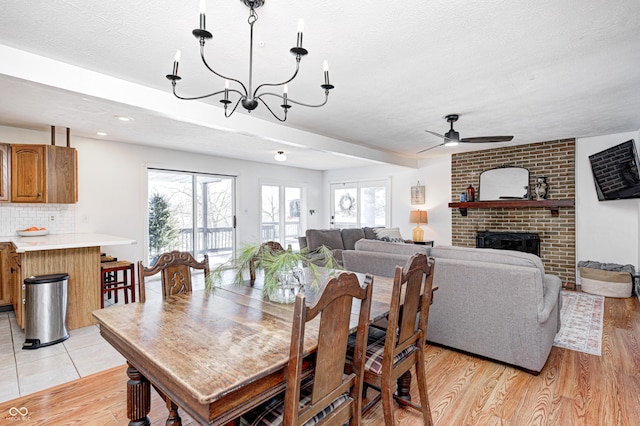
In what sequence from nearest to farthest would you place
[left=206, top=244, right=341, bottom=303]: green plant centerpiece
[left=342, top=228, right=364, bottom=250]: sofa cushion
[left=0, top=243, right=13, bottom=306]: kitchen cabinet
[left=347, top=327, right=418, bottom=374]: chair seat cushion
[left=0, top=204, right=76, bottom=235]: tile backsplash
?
[left=347, top=327, right=418, bottom=374]: chair seat cushion
[left=206, top=244, right=341, bottom=303]: green plant centerpiece
[left=0, top=243, right=13, bottom=306]: kitchen cabinet
[left=0, top=204, right=76, bottom=235]: tile backsplash
[left=342, top=228, right=364, bottom=250]: sofa cushion

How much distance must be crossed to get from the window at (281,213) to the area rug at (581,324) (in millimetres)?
5085

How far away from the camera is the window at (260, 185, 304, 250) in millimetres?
7480

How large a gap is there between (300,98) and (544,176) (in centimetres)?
454

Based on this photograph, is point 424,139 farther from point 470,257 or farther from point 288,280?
point 288,280

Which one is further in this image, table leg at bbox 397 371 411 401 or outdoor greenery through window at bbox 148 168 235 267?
outdoor greenery through window at bbox 148 168 235 267

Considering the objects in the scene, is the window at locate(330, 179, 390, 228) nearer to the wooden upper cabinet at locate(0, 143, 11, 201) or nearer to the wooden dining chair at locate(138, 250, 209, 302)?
the wooden dining chair at locate(138, 250, 209, 302)

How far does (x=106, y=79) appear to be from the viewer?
2664 millimetres

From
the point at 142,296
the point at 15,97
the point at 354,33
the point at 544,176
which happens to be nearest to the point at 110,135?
the point at 15,97

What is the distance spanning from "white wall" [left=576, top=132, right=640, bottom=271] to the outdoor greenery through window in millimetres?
Result: 5897

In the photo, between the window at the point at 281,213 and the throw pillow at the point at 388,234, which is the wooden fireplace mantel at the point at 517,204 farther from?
the window at the point at 281,213

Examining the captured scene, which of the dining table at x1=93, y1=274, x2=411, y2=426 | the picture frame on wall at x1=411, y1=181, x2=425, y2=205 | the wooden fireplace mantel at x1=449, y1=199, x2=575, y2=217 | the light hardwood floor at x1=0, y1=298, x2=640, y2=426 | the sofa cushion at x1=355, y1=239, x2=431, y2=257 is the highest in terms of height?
the picture frame on wall at x1=411, y1=181, x2=425, y2=205

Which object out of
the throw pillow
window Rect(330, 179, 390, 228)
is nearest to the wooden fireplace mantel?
the throw pillow

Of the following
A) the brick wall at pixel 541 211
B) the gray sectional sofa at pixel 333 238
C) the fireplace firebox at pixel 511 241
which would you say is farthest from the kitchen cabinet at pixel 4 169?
the fireplace firebox at pixel 511 241

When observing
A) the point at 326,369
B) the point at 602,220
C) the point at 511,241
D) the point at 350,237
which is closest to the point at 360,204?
the point at 350,237
